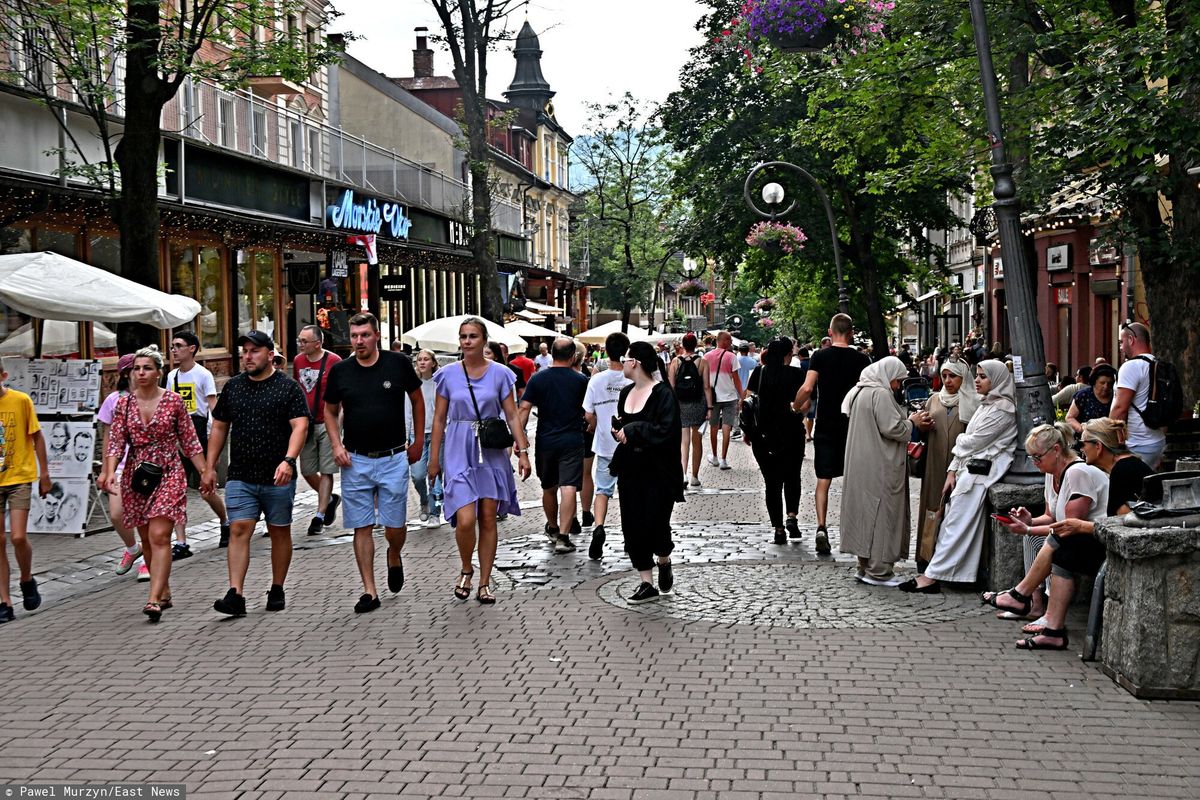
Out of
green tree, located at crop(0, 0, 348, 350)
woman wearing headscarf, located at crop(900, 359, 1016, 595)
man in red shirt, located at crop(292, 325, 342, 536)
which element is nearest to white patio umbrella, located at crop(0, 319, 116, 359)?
green tree, located at crop(0, 0, 348, 350)

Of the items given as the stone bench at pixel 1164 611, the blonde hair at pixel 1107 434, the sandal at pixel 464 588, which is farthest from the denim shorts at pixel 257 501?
the stone bench at pixel 1164 611

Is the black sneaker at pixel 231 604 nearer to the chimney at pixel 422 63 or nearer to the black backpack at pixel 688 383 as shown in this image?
the black backpack at pixel 688 383

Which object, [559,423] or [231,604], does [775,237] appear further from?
[231,604]

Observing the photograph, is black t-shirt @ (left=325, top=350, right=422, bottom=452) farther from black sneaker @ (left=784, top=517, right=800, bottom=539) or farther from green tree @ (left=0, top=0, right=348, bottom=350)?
green tree @ (left=0, top=0, right=348, bottom=350)

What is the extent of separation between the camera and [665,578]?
9078 mm

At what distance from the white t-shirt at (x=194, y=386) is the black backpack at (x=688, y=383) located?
5876 mm

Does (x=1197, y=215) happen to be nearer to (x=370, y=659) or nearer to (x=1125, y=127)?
(x=1125, y=127)

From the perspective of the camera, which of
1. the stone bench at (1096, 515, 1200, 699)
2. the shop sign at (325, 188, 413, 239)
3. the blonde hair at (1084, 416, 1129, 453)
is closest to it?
the stone bench at (1096, 515, 1200, 699)

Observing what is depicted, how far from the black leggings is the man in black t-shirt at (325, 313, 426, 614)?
11.9 ft

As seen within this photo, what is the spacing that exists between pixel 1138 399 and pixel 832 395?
234cm

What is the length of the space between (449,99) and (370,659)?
178ft

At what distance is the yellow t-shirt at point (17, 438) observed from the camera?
8.60 meters

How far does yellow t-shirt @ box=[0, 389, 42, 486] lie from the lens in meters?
8.60

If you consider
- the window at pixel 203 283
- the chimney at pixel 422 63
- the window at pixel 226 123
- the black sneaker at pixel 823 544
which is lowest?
the black sneaker at pixel 823 544
